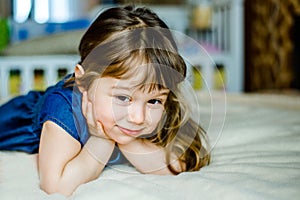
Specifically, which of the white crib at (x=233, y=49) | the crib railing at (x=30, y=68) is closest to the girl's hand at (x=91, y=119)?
the crib railing at (x=30, y=68)

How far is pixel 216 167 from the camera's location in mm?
782

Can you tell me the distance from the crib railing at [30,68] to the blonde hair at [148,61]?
4.78 ft

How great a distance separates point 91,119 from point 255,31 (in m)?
2.07

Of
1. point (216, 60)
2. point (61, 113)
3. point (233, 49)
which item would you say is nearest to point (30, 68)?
point (216, 60)

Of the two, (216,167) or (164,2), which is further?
(164,2)

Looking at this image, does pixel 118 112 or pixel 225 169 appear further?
pixel 225 169

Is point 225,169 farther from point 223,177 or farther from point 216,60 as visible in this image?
point 216,60

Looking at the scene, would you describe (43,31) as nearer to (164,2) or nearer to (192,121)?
(164,2)

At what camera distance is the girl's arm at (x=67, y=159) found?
2.27 ft

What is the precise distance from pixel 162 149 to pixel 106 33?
22 centimetres

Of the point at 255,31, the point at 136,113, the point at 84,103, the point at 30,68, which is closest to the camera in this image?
the point at 136,113

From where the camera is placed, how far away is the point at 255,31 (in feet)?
8.59

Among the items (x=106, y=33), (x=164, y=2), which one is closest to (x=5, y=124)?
(x=106, y=33)

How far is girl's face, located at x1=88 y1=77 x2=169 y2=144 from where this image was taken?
2.06 ft
